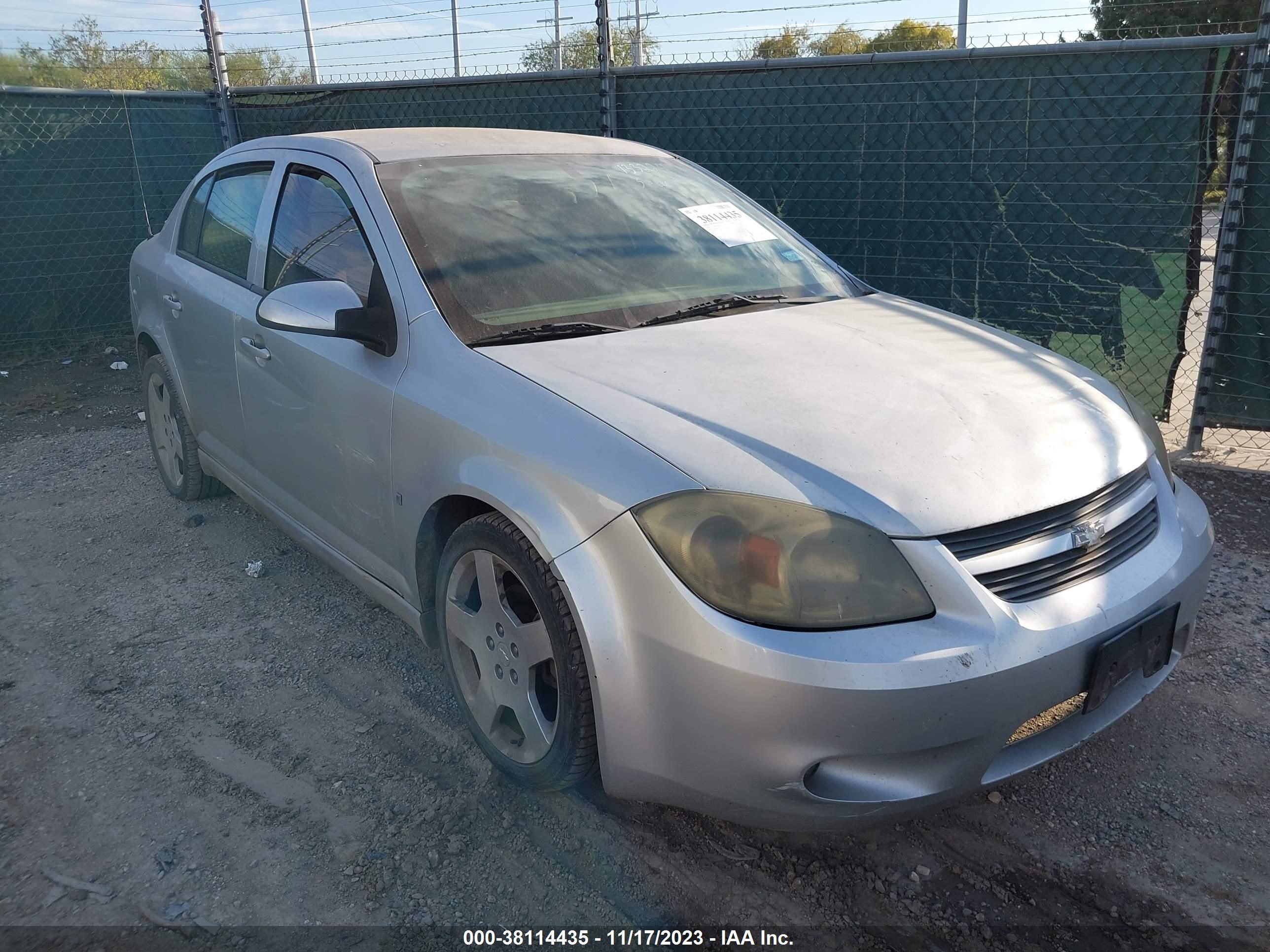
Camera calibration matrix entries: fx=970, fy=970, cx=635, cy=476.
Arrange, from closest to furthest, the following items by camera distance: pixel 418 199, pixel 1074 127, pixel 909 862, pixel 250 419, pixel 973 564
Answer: pixel 973 564, pixel 909 862, pixel 418 199, pixel 250 419, pixel 1074 127

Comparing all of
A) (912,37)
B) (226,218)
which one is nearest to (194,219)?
(226,218)

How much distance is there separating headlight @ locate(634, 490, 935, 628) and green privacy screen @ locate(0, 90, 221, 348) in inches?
326

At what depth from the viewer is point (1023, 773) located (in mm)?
2127

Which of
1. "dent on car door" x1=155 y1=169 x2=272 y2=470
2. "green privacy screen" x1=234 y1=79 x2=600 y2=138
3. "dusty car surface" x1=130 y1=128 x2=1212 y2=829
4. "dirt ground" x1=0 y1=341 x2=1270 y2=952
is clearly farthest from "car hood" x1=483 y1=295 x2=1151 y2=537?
"green privacy screen" x1=234 y1=79 x2=600 y2=138

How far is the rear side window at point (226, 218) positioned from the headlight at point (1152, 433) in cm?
310

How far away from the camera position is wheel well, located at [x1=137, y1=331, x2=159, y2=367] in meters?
4.73

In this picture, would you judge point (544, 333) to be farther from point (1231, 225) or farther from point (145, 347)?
point (1231, 225)

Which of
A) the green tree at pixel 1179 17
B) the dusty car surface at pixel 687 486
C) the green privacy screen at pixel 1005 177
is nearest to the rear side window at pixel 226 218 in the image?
the dusty car surface at pixel 687 486

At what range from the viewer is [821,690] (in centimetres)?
188

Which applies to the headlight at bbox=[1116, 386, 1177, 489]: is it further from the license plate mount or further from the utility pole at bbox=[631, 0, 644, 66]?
the utility pole at bbox=[631, 0, 644, 66]

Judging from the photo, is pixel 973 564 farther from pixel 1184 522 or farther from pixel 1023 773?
pixel 1184 522

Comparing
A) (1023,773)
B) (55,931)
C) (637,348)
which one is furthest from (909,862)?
(55,931)

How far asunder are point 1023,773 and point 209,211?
12.7 ft

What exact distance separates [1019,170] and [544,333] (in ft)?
12.9
